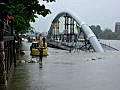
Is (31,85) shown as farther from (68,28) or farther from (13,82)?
(68,28)

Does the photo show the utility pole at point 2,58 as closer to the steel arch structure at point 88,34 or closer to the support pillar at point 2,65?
the support pillar at point 2,65

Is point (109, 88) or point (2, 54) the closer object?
point (2, 54)

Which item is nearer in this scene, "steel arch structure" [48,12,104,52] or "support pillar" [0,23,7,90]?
"support pillar" [0,23,7,90]

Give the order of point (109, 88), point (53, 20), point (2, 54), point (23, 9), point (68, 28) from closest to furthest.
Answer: point (2, 54) → point (109, 88) → point (23, 9) → point (68, 28) → point (53, 20)

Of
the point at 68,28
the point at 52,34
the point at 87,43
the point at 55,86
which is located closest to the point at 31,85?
the point at 55,86

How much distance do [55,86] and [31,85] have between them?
0.95 metres

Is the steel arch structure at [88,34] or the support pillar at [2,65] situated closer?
the support pillar at [2,65]

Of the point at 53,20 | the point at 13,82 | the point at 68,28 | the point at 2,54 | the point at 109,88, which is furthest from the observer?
the point at 53,20

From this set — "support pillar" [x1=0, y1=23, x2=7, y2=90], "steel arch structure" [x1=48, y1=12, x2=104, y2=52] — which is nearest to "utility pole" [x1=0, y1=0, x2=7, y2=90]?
"support pillar" [x1=0, y1=23, x2=7, y2=90]

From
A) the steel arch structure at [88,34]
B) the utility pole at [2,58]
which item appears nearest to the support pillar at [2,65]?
the utility pole at [2,58]

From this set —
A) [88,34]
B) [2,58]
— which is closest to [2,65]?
[2,58]

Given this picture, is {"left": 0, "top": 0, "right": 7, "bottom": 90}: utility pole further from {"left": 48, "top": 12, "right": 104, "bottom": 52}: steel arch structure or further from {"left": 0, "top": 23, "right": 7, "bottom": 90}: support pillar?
{"left": 48, "top": 12, "right": 104, "bottom": 52}: steel arch structure

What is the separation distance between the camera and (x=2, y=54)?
14.7 meters

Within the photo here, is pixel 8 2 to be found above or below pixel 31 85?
above
